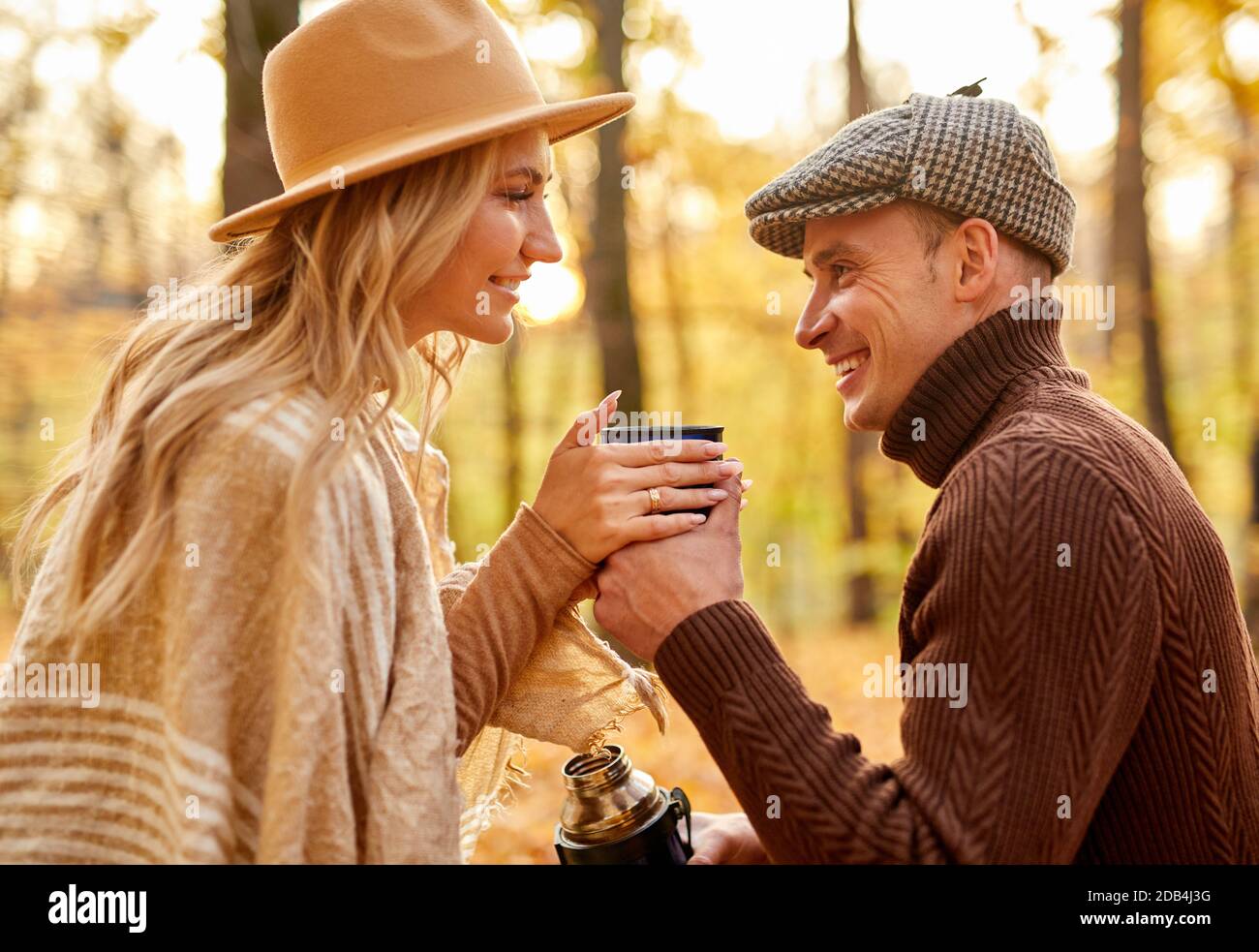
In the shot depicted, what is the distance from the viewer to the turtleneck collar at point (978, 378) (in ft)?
7.29

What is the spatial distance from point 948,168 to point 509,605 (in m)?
1.44

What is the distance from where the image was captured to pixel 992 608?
1752 millimetres

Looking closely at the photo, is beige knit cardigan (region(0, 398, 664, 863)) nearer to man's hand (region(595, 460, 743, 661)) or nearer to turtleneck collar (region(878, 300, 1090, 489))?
man's hand (region(595, 460, 743, 661))

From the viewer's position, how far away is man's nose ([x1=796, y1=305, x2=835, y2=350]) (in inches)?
97.7

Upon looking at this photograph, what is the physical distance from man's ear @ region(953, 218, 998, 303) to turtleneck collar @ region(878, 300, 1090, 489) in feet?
0.27


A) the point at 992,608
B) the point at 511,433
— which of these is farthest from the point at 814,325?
the point at 511,433

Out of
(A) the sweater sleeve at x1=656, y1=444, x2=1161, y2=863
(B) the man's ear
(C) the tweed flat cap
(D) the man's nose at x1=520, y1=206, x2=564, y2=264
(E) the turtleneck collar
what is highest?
(C) the tweed flat cap

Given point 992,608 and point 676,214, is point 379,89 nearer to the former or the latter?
point 992,608

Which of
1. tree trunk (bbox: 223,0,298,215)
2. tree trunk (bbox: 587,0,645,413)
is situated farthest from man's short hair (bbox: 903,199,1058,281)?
tree trunk (bbox: 587,0,645,413)

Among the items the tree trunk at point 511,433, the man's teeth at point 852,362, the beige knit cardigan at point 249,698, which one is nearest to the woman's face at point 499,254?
the beige knit cardigan at point 249,698

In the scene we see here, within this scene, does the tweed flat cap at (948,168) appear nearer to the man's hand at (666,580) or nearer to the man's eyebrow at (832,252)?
the man's eyebrow at (832,252)

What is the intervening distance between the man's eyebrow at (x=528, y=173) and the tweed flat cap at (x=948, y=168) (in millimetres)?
614
